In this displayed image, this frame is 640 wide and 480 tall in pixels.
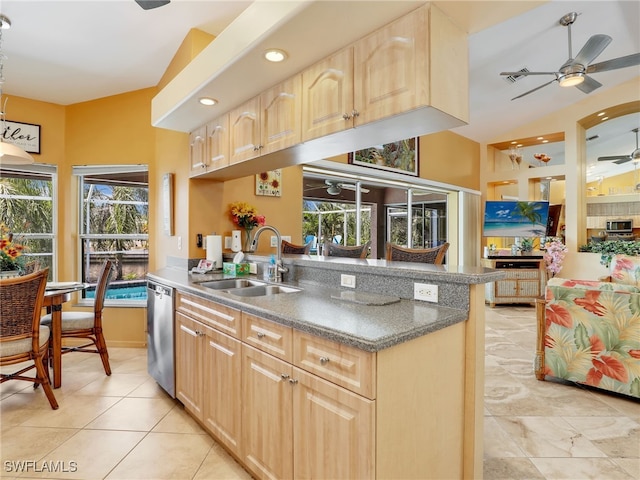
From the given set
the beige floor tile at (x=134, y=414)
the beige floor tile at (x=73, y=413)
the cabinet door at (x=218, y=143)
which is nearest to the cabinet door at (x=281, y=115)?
the cabinet door at (x=218, y=143)

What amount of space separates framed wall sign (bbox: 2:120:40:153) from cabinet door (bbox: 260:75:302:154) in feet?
10.3

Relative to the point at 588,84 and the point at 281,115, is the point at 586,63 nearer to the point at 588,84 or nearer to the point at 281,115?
the point at 588,84

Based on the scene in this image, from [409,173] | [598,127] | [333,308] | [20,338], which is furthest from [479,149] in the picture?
[20,338]

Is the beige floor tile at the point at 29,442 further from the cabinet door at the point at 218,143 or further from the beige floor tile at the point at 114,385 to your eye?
the cabinet door at the point at 218,143

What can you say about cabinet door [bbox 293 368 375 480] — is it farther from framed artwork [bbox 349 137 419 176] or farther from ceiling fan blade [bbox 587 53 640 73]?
ceiling fan blade [bbox 587 53 640 73]

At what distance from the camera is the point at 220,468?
192 centimetres

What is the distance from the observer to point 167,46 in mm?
3246

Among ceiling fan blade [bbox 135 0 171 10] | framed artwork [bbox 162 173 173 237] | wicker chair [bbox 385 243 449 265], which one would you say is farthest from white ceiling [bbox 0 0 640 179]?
wicker chair [bbox 385 243 449 265]

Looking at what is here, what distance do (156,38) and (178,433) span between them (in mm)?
3181

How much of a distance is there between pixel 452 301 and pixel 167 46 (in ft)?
10.8

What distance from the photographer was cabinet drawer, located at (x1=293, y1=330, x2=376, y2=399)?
1201mm

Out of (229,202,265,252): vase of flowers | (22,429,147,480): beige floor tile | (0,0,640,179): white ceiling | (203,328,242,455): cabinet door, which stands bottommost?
(22,429,147,480): beige floor tile

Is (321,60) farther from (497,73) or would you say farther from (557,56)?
(557,56)

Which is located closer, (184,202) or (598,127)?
(184,202)
